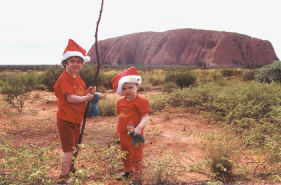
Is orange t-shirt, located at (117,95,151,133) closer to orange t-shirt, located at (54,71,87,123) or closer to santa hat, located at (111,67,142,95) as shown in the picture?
santa hat, located at (111,67,142,95)

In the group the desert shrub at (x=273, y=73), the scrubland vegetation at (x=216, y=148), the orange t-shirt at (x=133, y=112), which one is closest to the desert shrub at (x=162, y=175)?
the scrubland vegetation at (x=216, y=148)

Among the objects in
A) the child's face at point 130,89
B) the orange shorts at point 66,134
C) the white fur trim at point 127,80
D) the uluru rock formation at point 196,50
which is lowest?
the uluru rock formation at point 196,50

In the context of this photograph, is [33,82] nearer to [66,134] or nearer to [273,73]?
[273,73]

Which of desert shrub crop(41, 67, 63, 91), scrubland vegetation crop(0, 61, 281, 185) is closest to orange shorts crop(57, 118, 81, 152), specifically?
scrubland vegetation crop(0, 61, 281, 185)

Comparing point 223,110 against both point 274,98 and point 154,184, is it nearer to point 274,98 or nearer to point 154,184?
point 274,98

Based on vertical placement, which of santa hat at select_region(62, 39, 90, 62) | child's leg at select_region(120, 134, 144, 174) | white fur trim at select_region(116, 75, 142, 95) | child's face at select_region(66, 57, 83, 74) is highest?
santa hat at select_region(62, 39, 90, 62)

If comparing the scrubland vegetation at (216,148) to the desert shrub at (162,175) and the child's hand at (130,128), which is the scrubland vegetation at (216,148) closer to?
the desert shrub at (162,175)

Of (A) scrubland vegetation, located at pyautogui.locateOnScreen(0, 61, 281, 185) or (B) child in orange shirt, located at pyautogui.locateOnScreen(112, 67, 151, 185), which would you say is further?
(B) child in orange shirt, located at pyautogui.locateOnScreen(112, 67, 151, 185)

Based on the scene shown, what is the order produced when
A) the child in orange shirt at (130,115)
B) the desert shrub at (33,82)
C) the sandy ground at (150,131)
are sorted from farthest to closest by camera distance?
the desert shrub at (33,82), the sandy ground at (150,131), the child in orange shirt at (130,115)
